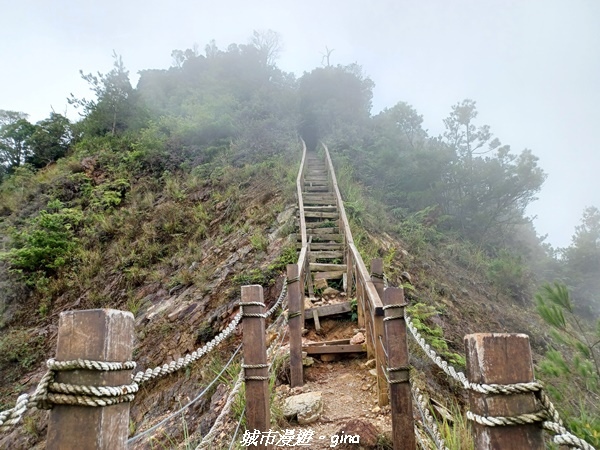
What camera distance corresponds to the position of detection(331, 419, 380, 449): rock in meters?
2.89

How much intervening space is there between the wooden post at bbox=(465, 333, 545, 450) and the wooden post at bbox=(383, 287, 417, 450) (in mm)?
1303

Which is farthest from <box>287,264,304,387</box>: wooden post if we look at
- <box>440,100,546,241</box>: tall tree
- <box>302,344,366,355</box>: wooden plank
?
<box>440,100,546,241</box>: tall tree

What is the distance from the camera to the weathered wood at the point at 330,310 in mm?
5654

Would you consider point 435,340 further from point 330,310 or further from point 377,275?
point 330,310

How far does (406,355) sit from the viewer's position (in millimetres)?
2607

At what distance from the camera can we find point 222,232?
953 centimetres

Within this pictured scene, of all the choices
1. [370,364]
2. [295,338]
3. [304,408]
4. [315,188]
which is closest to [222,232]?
[315,188]

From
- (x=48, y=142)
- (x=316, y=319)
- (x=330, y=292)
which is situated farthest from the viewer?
(x=48, y=142)

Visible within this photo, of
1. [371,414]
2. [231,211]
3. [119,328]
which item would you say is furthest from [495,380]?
[231,211]

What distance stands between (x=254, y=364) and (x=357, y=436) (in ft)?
3.35

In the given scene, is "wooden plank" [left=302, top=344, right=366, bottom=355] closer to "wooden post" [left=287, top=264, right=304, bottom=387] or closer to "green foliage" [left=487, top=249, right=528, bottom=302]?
"wooden post" [left=287, top=264, right=304, bottom=387]

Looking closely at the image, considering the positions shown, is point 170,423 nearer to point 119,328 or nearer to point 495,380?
point 119,328

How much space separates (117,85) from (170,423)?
17.8m

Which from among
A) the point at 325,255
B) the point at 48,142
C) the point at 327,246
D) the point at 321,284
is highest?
the point at 48,142
